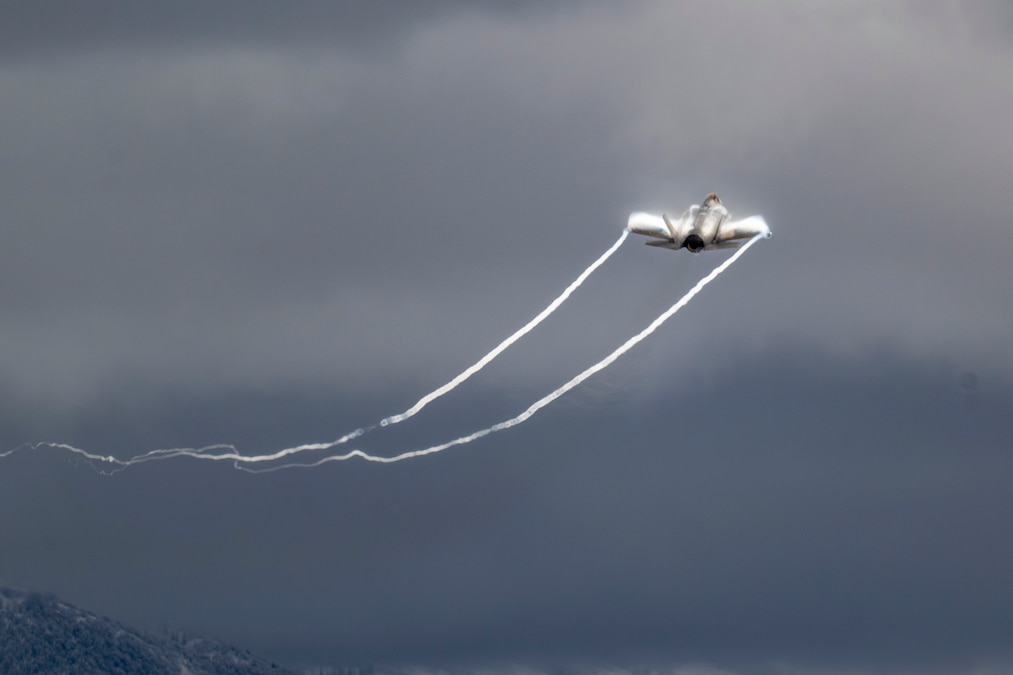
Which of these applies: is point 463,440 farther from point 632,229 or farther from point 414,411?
point 632,229

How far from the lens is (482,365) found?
464 ft

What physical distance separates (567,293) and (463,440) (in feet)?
42.7

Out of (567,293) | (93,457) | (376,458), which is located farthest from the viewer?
(93,457)

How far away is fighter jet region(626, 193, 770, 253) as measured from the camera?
137 meters

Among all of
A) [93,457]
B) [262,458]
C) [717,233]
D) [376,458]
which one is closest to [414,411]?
[376,458]

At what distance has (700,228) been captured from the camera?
136625 millimetres

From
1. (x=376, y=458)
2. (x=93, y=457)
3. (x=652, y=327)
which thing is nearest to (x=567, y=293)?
(x=652, y=327)

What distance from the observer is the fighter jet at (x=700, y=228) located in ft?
449

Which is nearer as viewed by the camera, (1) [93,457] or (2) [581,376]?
(2) [581,376]

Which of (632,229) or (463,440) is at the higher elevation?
(632,229)

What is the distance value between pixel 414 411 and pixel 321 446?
10.2m

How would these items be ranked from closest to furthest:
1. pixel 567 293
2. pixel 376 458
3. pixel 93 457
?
pixel 376 458 → pixel 567 293 → pixel 93 457

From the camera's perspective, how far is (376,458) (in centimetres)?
13412

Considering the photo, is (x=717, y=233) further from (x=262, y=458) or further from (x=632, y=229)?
(x=262, y=458)
